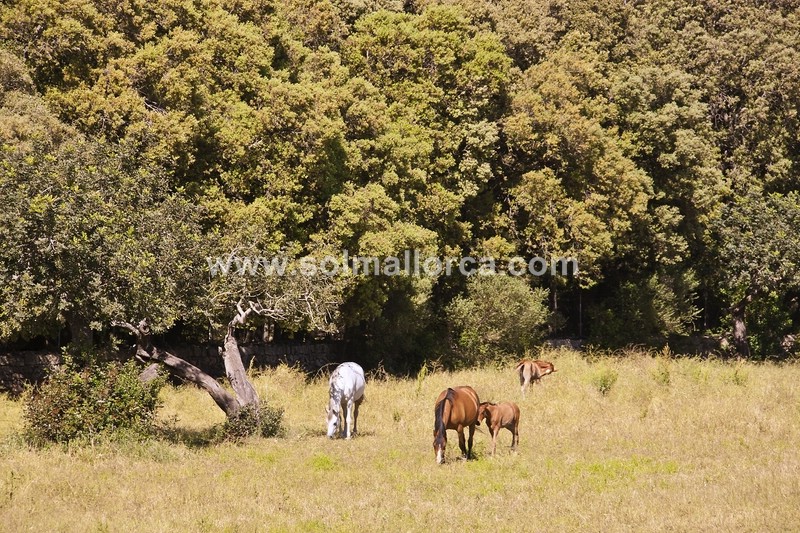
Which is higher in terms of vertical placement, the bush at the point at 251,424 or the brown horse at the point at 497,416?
the brown horse at the point at 497,416

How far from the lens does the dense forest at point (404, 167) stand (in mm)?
20766

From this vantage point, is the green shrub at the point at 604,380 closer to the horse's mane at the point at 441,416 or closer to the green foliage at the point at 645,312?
the horse's mane at the point at 441,416

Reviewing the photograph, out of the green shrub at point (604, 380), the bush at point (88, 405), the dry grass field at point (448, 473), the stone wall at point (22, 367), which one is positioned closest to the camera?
the dry grass field at point (448, 473)

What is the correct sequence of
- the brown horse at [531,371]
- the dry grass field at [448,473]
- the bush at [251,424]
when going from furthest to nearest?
the brown horse at [531,371] → the bush at [251,424] → the dry grass field at [448,473]

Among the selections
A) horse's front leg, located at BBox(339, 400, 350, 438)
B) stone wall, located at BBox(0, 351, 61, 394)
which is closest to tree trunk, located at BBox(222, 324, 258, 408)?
horse's front leg, located at BBox(339, 400, 350, 438)

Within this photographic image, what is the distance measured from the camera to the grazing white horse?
22.1m

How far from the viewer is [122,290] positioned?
758 inches

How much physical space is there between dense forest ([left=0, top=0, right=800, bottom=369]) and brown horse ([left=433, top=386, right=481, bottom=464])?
5061 mm

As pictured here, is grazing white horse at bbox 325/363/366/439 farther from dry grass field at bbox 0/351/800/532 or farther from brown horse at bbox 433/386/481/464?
brown horse at bbox 433/386/481/464

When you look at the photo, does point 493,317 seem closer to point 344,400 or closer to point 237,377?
point 344,400

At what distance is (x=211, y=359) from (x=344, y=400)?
12.5 m

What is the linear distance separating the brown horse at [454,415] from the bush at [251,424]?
508cm

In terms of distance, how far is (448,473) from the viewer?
17.0m

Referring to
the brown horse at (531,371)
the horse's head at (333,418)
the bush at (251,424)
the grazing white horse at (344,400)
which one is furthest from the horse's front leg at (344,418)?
the brown horse at (531,371)
